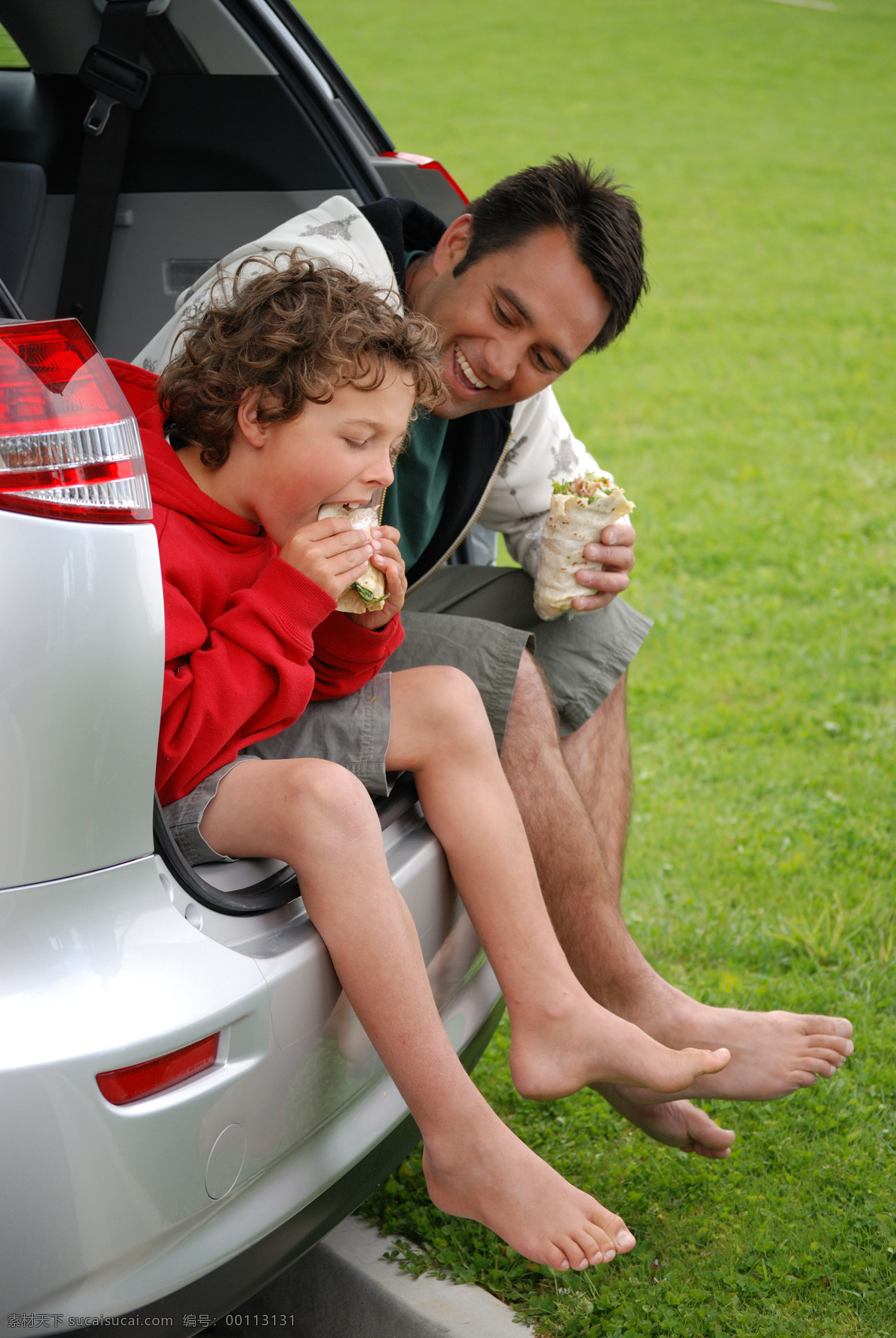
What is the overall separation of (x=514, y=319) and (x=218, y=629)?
1069 millimetres

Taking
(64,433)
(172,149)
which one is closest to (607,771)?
(64,433)

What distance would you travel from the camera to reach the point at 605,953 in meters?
2.11

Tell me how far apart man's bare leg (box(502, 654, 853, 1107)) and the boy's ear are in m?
0.60

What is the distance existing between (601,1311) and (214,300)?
166 centimetres

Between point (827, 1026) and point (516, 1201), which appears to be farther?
point (827, 1026)

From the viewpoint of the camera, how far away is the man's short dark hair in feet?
7.84

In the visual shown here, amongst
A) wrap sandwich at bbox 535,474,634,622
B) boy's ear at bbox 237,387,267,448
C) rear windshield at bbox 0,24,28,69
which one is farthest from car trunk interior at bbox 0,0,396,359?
boy's ear at bbox 237,387,267,448

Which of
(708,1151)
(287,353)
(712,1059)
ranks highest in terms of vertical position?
(287,353)

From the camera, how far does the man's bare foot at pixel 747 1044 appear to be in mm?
2064

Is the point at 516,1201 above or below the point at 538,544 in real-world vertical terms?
below

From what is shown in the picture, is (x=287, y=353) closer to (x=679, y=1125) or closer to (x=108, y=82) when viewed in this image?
(x=108, y=82)

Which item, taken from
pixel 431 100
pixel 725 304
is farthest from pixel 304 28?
pixel 431 100

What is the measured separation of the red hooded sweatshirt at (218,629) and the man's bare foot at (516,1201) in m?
0.59

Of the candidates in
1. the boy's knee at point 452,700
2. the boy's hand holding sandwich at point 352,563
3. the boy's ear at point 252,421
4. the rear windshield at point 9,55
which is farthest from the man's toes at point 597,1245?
the rear windshield at point 9,55
